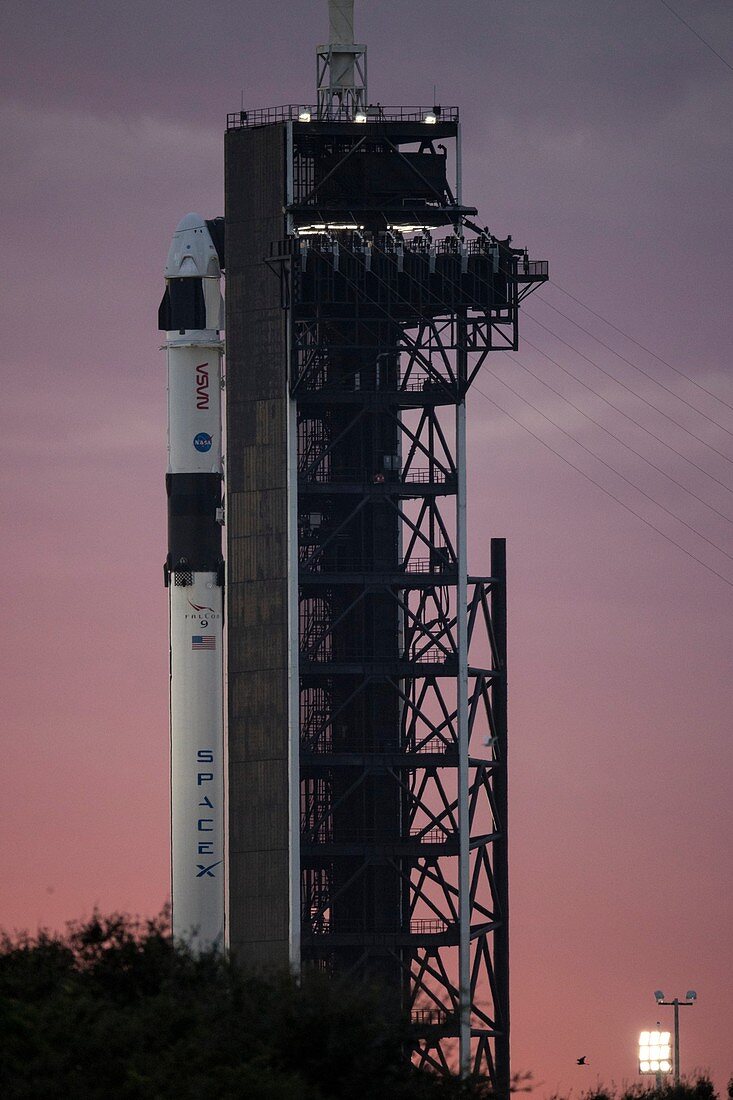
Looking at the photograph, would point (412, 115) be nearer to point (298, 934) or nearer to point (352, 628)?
point (352, 628)

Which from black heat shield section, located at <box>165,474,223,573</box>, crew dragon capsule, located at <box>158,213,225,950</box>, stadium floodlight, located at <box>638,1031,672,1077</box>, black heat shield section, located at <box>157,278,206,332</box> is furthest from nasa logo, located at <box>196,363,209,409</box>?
stadium floodlight, located at <box>638,1031,672,1077</box>

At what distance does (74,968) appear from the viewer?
4291 inches

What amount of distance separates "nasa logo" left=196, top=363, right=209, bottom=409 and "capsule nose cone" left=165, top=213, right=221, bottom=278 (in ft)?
16.4

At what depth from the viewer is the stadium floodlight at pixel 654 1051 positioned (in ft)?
500

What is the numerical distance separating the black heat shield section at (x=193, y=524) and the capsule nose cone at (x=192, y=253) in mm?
10320

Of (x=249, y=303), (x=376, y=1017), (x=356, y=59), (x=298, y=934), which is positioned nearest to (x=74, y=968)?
(x=376, y=1017)

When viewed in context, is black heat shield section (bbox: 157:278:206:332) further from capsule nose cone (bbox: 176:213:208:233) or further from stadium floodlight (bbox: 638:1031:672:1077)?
stadium floodlight (bbox: 638:1031:672:1077)

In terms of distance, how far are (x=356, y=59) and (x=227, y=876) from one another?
1634 inches

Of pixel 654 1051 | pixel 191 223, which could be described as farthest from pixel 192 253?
pixel 654 1051

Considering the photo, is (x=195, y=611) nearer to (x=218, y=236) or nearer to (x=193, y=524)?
(x=193, y=524)

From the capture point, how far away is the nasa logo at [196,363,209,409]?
150125 mm

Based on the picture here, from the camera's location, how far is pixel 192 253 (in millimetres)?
153250

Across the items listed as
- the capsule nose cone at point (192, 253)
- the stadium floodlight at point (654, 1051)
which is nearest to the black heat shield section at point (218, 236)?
the capsule nose cone at point (192, 253)

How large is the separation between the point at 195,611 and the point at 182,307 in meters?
15.1
